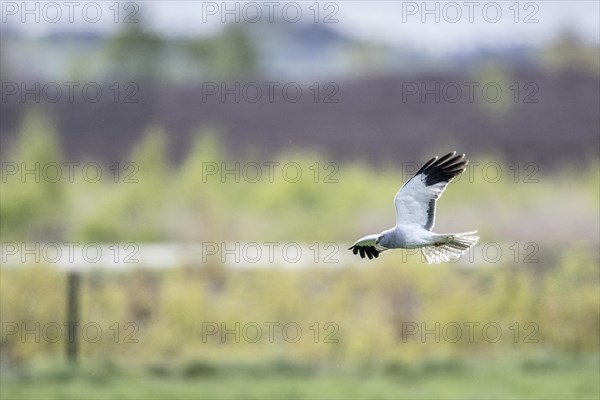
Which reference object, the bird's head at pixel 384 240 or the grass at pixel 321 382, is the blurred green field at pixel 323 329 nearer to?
the grass at pixel 321 382

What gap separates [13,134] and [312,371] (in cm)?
3240

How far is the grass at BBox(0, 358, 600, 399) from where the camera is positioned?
48.1 ft

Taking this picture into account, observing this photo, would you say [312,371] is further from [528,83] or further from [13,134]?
[528,83]

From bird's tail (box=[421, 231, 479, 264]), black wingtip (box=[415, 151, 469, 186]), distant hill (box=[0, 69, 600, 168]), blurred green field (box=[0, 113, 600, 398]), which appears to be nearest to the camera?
bird's tail (box=[421, 231, 479, 264])

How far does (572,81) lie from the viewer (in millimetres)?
50125

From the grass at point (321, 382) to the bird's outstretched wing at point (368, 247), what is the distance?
795cm

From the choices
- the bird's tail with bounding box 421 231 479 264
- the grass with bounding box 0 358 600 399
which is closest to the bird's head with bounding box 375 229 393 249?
the bird's tail with bounding box 421 231 479 264

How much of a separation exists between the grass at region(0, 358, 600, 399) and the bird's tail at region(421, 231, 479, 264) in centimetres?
814

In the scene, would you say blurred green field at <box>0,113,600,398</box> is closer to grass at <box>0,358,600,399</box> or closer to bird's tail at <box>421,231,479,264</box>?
grass at <box>0,358,600,399</box>

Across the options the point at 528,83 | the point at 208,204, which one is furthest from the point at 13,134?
the point at 208,204

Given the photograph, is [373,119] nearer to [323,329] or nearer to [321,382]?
[323,329]

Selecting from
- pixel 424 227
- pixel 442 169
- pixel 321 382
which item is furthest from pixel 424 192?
pixel 321 382

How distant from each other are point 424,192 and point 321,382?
8605 mm

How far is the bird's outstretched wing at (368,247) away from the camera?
6.38 meters
